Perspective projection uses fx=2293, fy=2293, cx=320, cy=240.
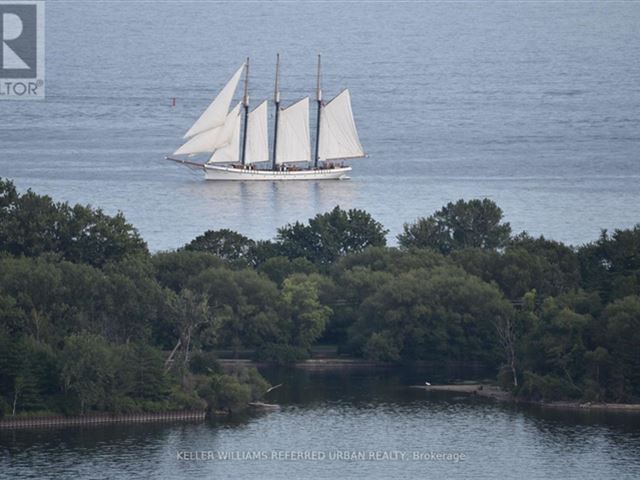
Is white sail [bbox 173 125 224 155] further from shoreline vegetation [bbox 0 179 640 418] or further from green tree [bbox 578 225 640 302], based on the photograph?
green tree [bbox 578 225 640 302]

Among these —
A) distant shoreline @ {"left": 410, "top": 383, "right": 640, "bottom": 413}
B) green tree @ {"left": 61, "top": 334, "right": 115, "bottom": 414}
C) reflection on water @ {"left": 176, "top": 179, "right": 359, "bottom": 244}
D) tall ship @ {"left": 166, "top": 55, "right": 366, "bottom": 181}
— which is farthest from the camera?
tall ship @ {"left": 166, "top": 55, "right": 366, "bottom": 181}

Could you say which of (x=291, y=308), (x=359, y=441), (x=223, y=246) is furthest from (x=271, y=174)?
(x=359, y=441)

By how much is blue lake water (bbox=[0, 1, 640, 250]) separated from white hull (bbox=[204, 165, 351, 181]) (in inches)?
54.3

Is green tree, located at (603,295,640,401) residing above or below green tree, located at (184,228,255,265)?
below

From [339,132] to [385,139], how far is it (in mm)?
9247

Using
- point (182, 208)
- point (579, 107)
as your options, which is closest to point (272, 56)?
point (579, 107)

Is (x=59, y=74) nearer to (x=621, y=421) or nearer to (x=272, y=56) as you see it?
(x=272, y=56)

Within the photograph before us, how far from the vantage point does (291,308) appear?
79438 mm

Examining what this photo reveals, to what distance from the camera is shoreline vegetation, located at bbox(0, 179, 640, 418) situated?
68.4 m

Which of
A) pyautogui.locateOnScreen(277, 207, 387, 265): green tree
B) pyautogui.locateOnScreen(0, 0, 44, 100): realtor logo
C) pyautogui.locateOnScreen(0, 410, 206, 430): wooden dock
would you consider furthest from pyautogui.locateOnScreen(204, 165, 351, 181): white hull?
pyautogui.locateOnScreen(0, 410, 206, 430): wooden dock

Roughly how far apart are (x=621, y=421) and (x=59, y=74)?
108 metres

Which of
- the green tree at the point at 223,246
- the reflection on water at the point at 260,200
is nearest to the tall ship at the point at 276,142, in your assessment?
the reflection on water at the point at 260,200

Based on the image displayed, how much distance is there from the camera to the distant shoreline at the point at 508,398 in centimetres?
6981

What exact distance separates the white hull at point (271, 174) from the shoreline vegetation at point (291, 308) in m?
34.6
